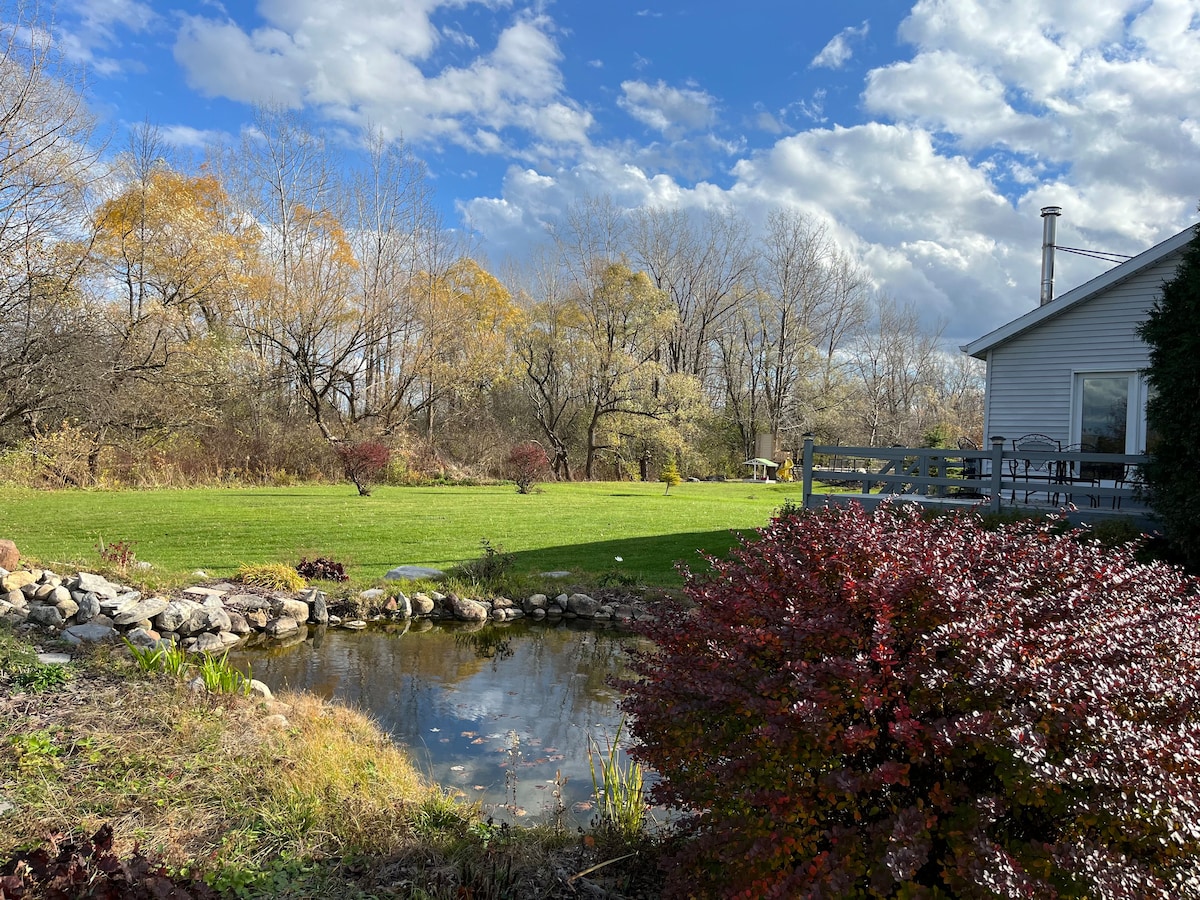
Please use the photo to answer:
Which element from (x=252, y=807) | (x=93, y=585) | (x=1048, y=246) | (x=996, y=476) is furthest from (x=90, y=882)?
(x=1048, y=246)

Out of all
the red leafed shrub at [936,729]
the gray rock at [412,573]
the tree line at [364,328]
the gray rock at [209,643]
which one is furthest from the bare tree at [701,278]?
the red leafed shrub at [936,729]

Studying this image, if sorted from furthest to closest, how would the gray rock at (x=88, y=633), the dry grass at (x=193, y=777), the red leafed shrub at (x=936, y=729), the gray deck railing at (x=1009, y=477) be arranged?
1. the gray deck railing at (x=1009, y=477)
2. the gray rock at (x=88, y=633)
3. the dry grass at (x=193, y=777)
4. the red leafed shrub at (x=936, y=729)

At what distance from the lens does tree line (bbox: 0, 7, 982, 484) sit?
34.3 ft

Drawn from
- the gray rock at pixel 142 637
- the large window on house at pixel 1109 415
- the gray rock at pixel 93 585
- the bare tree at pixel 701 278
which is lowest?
the gray rock at pixel 142 637

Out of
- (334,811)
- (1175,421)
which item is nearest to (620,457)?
(1175,421)

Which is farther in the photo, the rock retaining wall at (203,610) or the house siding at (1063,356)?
the house siding at (1063,356)

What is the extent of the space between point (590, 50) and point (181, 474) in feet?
50.8

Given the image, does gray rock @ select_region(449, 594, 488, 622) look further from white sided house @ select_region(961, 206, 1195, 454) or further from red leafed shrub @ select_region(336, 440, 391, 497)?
red leafed shrub @ select_region(336, 440, 391, 497)

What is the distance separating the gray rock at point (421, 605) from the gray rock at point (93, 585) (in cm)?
299

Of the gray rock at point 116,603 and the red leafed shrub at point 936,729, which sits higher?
the red leafed shrub at point 936,729

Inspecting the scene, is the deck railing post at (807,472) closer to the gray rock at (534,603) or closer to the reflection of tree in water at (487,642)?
the gray rock at (534,603)

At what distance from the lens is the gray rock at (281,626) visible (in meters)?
7.74

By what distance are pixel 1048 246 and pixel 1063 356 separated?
3.48 meters

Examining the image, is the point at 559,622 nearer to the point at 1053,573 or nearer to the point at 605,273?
the point at 1053,573
